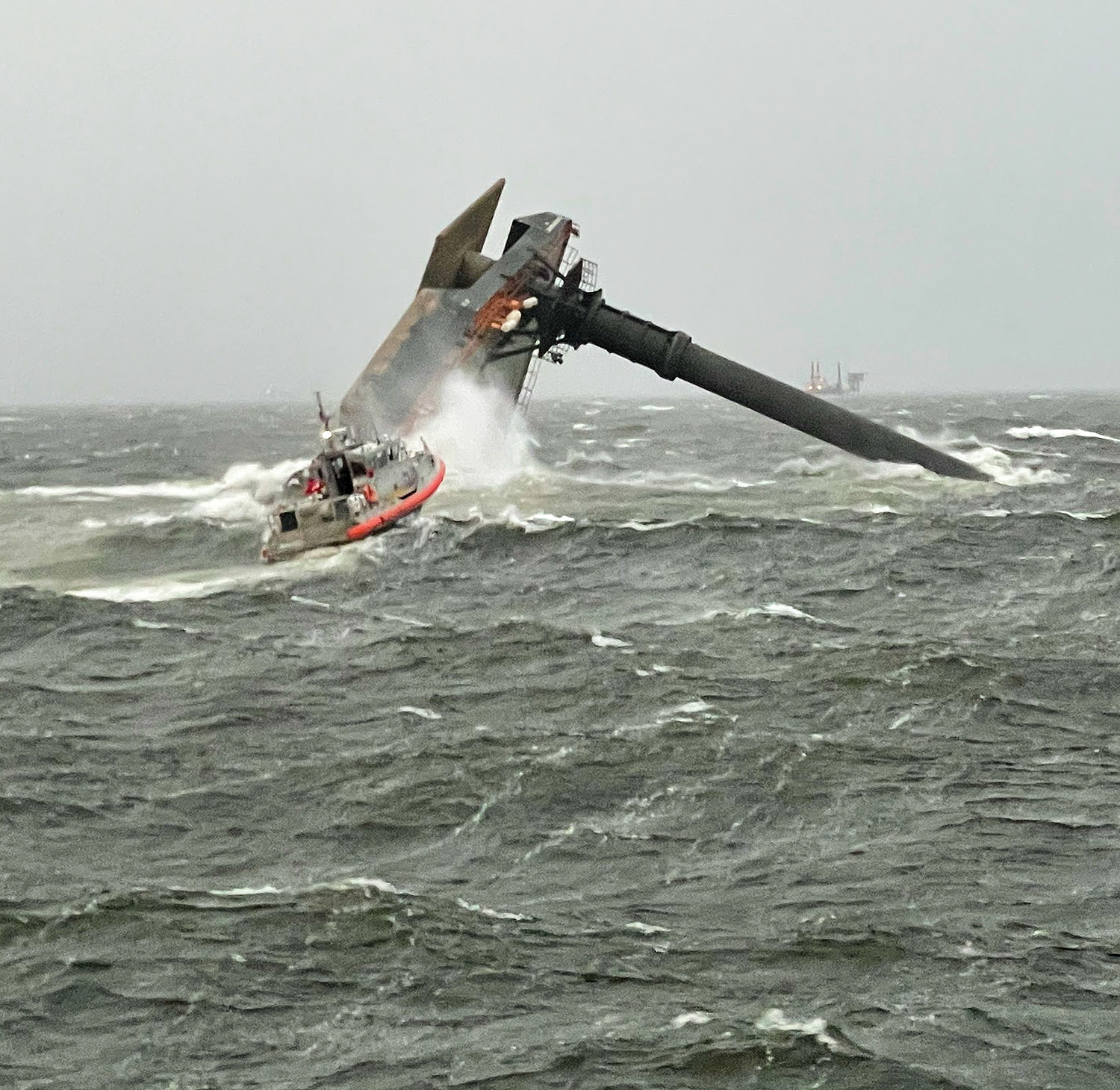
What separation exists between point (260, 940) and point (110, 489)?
5519 centimetres

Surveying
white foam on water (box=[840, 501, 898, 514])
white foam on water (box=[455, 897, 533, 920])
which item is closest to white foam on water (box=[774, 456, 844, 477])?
white foam on water (box=[840, 501, 898, 514])

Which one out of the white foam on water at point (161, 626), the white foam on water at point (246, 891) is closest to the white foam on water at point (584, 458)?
the white foam on water at point (161, 626)

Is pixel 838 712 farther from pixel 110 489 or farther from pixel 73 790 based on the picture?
pixel 110 489

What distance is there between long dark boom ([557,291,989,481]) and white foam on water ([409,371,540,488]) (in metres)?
4.93

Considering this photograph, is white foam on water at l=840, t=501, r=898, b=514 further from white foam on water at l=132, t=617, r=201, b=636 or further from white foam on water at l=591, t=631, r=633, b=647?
white foam on water at l=132, t=617, r=201, b=636

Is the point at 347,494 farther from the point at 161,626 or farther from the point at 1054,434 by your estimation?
the point at 1054,434

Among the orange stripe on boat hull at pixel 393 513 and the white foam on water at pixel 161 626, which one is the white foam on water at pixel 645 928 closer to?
the white foam on water at pixel 161 626

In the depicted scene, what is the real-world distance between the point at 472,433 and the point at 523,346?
477 centimetres

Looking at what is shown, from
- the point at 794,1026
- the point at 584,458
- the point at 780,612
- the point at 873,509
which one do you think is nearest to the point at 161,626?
the point at 780,612

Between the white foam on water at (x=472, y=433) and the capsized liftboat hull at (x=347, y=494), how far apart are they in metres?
10.6

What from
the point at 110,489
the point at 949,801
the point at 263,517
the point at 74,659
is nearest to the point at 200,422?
the point at 110,489

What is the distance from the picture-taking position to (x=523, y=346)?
67375mm

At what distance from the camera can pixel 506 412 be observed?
224 ft

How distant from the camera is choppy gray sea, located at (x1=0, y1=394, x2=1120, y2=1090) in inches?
634
